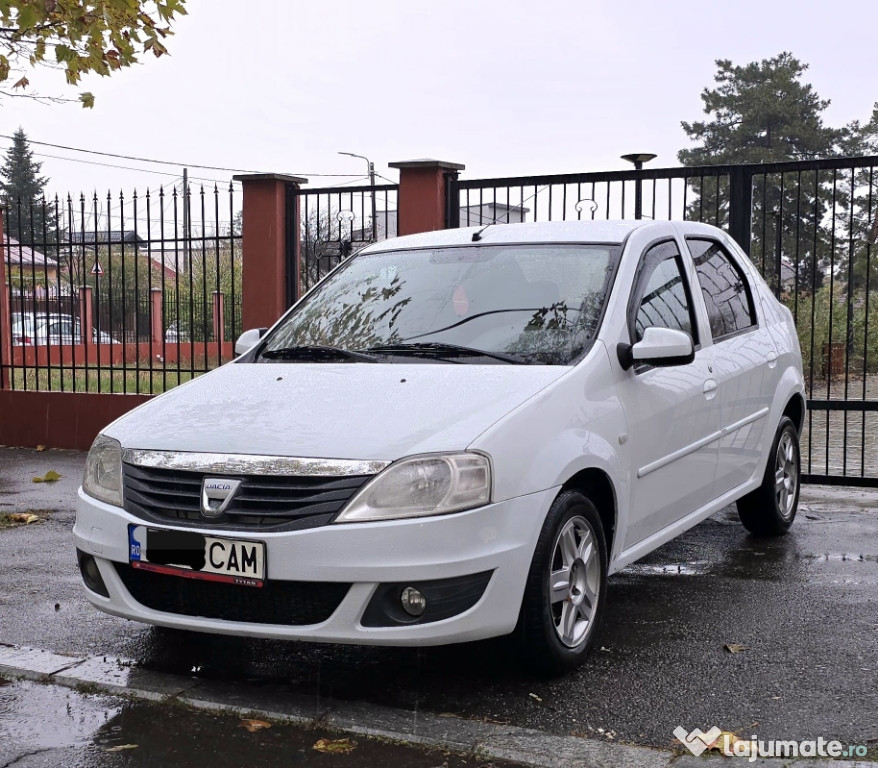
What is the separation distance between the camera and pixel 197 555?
3.85 metres

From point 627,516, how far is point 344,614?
1380 millimetres

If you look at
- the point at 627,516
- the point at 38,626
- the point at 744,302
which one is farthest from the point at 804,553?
the point at 38,626

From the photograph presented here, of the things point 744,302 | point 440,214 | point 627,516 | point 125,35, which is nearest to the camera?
point 627,516

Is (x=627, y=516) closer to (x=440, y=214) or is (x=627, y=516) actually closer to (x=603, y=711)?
(x=603, y=711)

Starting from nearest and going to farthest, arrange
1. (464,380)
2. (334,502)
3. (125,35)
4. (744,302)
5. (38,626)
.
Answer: (334,502)
(464,380)
(38,626)
(744,302)
(125,35)

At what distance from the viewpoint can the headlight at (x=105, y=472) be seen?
4.16m

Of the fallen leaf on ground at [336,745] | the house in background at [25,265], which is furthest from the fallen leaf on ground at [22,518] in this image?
the fallen leaf on ground at [336,745]

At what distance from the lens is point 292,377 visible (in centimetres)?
460

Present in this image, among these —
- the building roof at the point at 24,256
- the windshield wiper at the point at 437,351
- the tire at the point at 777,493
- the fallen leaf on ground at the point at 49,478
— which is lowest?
the fallen leaf on ground at the point at 49,478

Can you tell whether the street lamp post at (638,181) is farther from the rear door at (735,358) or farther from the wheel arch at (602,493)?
the wheel arch at (602,493)

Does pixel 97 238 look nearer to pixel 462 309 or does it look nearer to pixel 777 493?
pixel 462 309

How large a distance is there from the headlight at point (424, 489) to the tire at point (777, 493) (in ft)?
10.3

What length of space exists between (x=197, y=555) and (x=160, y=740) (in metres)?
0.61

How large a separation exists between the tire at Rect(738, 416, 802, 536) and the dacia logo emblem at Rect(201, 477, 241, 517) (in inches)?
142
